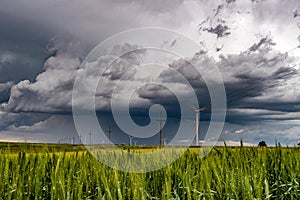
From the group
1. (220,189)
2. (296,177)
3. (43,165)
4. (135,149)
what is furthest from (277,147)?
(43,165)

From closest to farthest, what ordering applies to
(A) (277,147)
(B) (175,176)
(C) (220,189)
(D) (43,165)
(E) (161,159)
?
(C) (220,189) → (B) (175,176) → (D) (43,165) → (E) (161,159) → (A) (277,147)

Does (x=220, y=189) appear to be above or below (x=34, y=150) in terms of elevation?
below

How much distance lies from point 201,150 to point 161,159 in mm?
2017

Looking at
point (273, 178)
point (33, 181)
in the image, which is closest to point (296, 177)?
point (273, 178)

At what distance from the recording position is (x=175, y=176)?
496 cm

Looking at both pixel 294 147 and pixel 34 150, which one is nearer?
pixel 34 150

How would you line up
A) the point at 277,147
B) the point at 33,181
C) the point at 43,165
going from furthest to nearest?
1. the point at 277,147
2. the point at 43,165
3. the point at 33,181

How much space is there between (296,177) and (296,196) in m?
0.74

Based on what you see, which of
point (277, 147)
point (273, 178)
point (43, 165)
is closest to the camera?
point (43, 165)

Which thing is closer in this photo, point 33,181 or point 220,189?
point 220,189

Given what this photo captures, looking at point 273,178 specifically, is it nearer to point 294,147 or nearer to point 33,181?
point 294,147

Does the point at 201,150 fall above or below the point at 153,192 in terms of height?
above

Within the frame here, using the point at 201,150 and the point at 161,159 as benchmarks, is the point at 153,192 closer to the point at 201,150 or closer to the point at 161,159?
the point at 161,159

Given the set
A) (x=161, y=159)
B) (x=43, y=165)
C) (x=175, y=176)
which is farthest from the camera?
(x=161, y=159)
